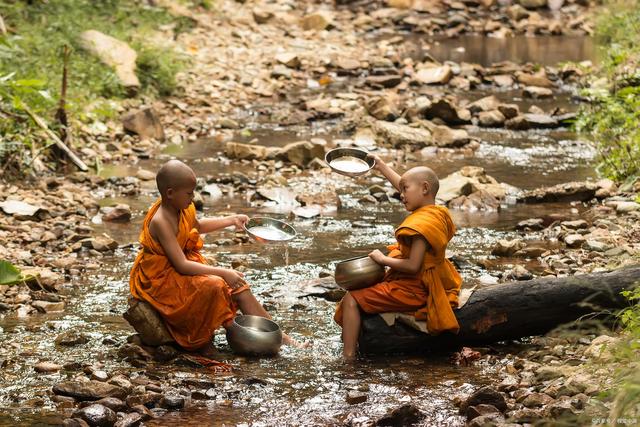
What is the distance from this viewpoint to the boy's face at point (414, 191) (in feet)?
19.7

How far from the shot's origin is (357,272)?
19.4ft

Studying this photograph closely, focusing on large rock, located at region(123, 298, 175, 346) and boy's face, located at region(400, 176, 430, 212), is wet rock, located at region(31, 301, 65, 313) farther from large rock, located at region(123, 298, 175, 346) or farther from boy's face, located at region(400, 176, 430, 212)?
boy's face, located at region(400, 176, 430, 212)

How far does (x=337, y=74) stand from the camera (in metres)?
18.7

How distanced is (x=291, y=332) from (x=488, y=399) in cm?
198

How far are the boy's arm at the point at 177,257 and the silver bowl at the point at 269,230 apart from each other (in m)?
0.37

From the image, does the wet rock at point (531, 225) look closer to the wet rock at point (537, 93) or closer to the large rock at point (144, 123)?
the large rock at point (144, 123)

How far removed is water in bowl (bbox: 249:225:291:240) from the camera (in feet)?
20.2

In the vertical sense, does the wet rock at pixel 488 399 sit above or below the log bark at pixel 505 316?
above

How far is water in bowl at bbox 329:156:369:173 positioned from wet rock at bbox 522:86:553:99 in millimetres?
11016

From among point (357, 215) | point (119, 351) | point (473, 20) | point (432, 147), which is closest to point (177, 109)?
point (432, 147)

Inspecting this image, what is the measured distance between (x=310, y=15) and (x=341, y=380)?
61.5ft

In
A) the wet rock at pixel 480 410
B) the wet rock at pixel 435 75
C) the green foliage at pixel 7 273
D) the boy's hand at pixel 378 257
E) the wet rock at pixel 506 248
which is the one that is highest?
the boy's hand at pixel 378 257

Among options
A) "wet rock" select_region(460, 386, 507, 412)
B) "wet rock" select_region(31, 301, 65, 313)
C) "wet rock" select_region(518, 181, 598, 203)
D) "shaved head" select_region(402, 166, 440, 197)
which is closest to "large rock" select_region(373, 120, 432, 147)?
"wet rock" select_region(518, 181, 598, 203)

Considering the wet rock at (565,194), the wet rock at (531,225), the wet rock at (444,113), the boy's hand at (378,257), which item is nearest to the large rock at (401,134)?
the wet rock at (444,113)
